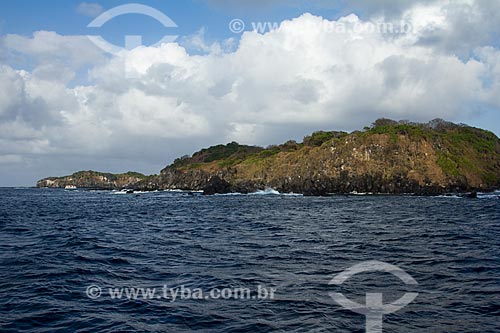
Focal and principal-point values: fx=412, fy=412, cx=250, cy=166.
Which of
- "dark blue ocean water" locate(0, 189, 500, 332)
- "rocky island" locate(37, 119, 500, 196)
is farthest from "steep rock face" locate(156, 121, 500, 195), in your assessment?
"dark blue ocean water" locate(0, 189, 500, 332)

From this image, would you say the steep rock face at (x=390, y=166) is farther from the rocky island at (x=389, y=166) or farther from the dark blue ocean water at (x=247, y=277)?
the dark blue ocean water at (x=247, y=277)

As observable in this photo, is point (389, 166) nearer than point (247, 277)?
No

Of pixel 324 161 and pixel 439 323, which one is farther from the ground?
pixel 324 161

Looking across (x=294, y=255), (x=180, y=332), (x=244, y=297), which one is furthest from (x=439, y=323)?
(x=294, y=255)

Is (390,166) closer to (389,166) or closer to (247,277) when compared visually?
(389,166)

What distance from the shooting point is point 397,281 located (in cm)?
1719

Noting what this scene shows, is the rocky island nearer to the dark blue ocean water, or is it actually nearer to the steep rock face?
the steep rock face

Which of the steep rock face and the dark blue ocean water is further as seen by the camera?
the steep rock face

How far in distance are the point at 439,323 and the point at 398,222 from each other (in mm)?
29111

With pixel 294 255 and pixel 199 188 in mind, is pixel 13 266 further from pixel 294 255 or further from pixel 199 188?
pixel 199 188

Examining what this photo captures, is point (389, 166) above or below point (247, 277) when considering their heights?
above

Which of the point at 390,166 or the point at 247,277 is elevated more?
the point at 390,166

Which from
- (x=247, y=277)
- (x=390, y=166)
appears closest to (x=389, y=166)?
(x=390, y=166)

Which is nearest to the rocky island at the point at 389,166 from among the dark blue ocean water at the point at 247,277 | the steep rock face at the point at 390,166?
the steep rock face at the point at 390,166
